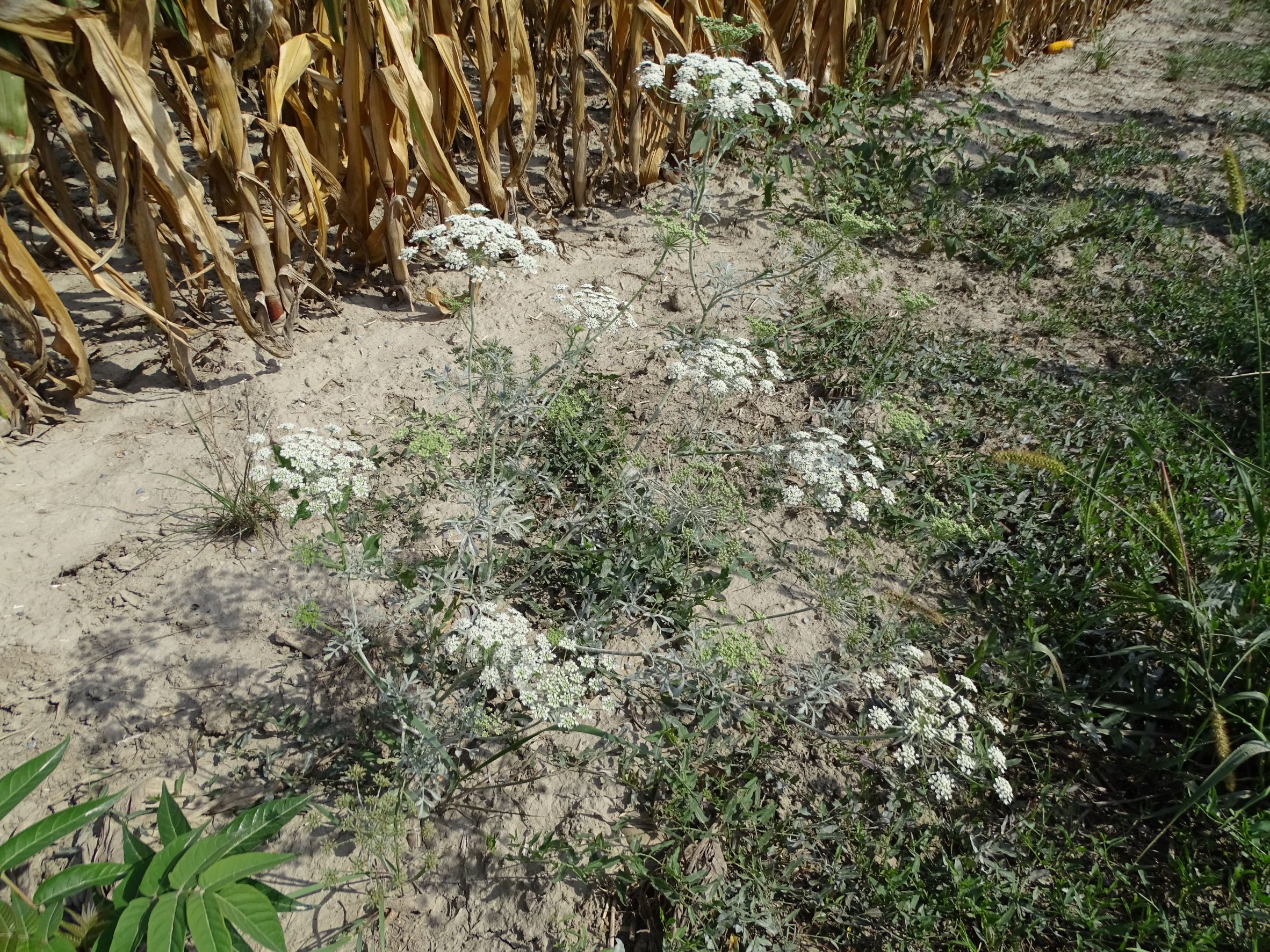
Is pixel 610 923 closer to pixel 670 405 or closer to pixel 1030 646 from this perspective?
pixel 1030 646

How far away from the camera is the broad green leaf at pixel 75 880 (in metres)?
1.44

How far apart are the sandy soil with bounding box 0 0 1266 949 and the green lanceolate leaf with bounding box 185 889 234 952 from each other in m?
0.67

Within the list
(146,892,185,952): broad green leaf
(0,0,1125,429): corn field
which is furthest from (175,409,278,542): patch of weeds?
(146,892,185,952): broad green leaf

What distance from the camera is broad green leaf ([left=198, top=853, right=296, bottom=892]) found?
4.63 ft

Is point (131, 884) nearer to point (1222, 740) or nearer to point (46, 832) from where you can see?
point (46, 832)

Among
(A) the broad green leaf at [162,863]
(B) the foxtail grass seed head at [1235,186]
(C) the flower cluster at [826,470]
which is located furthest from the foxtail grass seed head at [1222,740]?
(A) the broad green leaf at [162,863]

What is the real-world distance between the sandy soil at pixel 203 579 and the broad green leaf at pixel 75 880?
0.54m

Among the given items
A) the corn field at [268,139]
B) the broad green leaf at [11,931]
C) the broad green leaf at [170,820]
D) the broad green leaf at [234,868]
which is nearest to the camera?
the broad green leaf at [11,931]

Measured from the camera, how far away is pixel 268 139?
3.31 m

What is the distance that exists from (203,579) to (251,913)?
61.8 inches

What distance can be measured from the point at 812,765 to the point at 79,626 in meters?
2.59

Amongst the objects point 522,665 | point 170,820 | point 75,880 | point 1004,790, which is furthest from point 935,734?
point 75,880

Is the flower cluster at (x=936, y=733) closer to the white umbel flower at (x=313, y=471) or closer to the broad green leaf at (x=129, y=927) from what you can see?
the white umbel flower at (x=313, y=471)

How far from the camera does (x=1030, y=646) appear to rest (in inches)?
103
